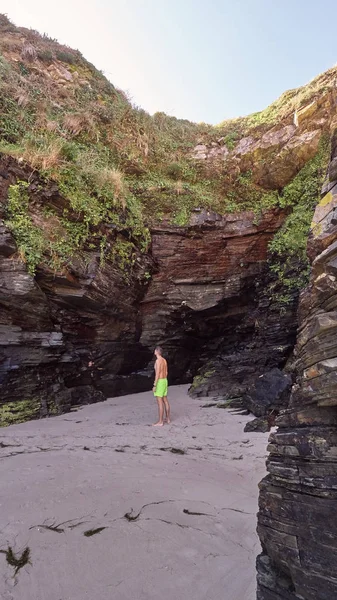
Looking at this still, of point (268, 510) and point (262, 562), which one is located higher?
point (268, 510)

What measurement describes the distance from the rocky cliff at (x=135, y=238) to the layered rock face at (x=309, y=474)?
6084 millimetres

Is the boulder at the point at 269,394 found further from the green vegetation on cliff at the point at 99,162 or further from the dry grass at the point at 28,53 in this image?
the dry grass at the point at 28,53

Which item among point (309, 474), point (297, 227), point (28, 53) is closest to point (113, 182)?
point (297, 227)

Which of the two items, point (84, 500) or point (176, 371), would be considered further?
point (176, 371)

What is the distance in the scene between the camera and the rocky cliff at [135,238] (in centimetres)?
777

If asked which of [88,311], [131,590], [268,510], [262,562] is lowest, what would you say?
[131,590]

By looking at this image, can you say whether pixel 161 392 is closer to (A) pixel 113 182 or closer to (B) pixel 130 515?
(B) pixel 130 515

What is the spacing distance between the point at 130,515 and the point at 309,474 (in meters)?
1.90

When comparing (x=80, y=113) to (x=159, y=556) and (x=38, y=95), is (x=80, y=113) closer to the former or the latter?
(x=38, y=95)

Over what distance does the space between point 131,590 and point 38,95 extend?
12.4m

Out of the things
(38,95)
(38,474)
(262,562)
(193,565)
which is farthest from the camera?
(38,95)

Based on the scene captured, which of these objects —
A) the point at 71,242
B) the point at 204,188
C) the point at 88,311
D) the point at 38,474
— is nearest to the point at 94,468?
Result: the point at 38,474

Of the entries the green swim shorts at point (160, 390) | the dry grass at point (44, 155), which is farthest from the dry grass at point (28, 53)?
the green swim shorts at point (160, 390)

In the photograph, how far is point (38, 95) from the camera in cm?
1062
